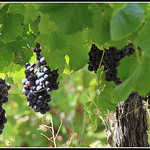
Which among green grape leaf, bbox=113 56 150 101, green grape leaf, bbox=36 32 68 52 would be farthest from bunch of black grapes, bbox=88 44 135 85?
green grape leaf, bbox=113 56 150 101

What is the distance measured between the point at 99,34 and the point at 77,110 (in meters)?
2.45

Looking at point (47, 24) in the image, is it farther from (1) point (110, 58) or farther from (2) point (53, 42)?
(1) point (110, 58)

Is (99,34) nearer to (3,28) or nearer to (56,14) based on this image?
(56,14)

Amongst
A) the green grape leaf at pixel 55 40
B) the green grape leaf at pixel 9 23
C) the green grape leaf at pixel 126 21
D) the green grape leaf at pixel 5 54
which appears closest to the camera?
the green grape leaf at pixel 126 21

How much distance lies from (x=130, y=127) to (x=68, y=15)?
912 millimetres

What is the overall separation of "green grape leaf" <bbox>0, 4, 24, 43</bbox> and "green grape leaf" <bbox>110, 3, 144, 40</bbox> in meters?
0.51

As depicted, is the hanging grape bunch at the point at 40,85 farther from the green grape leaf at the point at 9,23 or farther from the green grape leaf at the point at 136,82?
the green grape leaf at the point at 136,82

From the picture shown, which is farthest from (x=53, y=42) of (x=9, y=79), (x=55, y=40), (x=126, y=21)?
(x=9, y=79)

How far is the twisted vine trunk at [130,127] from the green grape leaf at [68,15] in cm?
84

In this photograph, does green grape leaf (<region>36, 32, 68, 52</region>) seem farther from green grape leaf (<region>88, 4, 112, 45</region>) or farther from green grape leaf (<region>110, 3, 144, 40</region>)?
green grape leaf (<region>110, 3, 144, 40</region>)

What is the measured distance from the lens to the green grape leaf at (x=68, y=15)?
1.91 feet

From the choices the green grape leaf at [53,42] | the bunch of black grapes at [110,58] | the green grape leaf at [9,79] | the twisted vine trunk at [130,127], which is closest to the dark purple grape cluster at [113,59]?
the bunch of black grapes at [110,58]

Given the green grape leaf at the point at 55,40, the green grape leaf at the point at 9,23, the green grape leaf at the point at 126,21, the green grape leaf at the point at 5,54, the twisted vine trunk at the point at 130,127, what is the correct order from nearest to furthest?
the green grape leaf at the point at 126,21
the green grape leaf at the point at 55,40
the green grape leaf at the point at 9,23
the green grape leaf at the point at 5,54
the twisted vine trunk at the point at 130,127

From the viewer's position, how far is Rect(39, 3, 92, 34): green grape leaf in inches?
22.9
